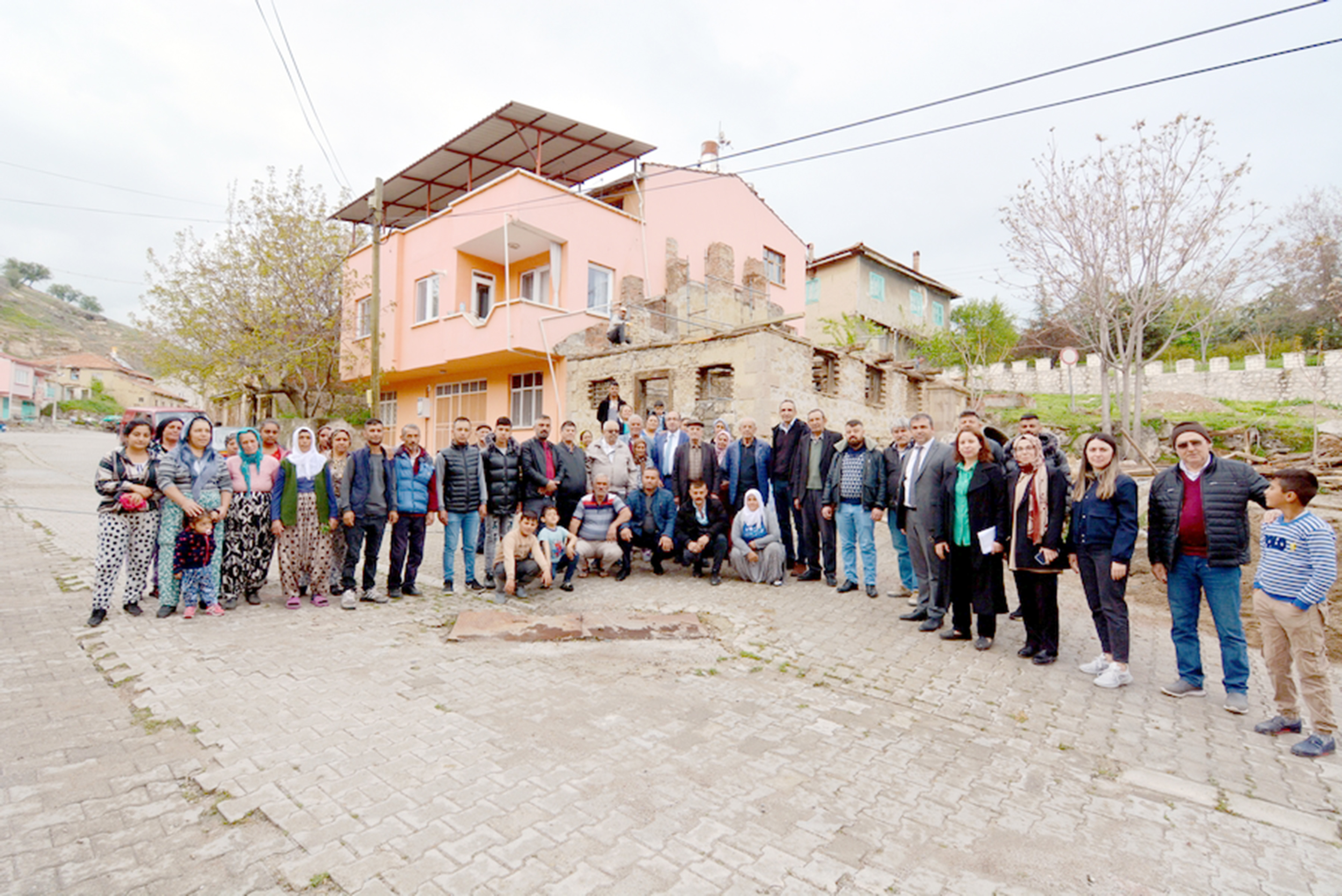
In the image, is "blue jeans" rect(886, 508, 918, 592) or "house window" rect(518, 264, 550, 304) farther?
"house window" rect(518, 264, 550, 304)

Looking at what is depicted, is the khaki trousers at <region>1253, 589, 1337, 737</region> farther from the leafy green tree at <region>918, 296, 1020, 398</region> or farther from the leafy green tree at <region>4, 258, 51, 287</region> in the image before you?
the leafy green tree at <region>4, 258, 51, 287</region>

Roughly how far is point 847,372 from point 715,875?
13887 millimetres

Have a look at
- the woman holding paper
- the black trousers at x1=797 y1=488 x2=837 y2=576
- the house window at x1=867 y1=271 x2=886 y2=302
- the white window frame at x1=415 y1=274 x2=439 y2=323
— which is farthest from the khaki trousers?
the house window at x1=867 y1=271 x2=886 y2=302

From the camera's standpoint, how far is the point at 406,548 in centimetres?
709

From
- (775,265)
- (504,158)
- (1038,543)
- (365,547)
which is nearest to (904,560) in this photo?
(1038,543)

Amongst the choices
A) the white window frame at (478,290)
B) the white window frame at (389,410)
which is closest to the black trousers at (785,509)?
the white window frame at (478,290)

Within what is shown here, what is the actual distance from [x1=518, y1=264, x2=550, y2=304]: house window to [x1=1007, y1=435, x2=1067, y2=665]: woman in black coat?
13.9m

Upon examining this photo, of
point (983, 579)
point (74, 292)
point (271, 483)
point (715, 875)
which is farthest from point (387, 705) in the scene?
point (74, 292)

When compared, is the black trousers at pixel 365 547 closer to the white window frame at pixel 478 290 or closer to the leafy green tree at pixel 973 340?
the white window frame at pixel 478 290

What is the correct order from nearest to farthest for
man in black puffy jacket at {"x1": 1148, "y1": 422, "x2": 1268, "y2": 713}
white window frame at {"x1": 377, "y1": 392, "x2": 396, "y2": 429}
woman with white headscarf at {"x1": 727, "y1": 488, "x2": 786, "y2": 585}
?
man in black puffy jacket at {"x1": 1148, "y1": 422, "x2": 1268, "y2": 713}, woman with white headscarf at {"x1": 727, "y1": 488, "x2": 786, "y2": 585}, white window frame at {"x1": 377, "y1": 392, "x2": 396, "y2": 429}

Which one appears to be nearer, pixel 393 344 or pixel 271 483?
pixel 271 483

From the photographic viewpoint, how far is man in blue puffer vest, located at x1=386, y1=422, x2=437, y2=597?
6816 millimetres

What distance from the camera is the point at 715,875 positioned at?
2.47 metres

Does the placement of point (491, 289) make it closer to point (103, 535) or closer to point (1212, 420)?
point (103, 535)
